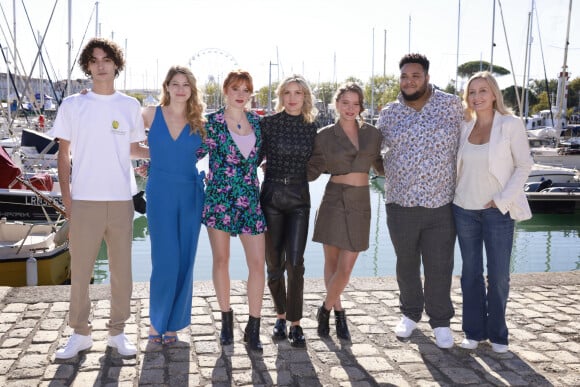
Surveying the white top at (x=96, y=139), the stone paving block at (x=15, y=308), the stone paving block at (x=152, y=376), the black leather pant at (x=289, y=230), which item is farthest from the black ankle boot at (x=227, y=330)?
the stone paving block at (x=15, y=308)

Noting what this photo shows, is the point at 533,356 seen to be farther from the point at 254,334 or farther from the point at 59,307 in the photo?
the point at 59,307

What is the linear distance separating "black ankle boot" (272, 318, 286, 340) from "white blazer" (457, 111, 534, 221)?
180 cm

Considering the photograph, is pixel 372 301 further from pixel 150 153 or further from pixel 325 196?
pixel 150 153

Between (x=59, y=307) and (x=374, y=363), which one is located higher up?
(x=59, y=307)

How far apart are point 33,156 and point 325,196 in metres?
15.8

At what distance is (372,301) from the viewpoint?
5.76 m

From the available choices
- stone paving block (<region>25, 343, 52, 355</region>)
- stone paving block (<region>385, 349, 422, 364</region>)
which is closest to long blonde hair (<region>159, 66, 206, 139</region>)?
stone paving block (<region>25, 343, 52, 355</region>)

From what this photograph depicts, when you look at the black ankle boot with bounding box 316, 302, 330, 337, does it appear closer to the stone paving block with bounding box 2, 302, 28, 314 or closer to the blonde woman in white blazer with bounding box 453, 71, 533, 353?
the blonde woman in white blazer with bounding box 453, 71, 533, 353

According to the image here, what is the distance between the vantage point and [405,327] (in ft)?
15.9

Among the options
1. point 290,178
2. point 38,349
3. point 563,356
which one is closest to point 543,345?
point 563,356

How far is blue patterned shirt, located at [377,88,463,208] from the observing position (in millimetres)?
4578

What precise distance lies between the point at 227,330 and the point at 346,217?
3.97ft

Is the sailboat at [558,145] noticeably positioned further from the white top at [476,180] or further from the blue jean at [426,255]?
the white top at [476,180]

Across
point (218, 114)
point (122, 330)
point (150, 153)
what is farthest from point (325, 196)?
point (122, 330)
